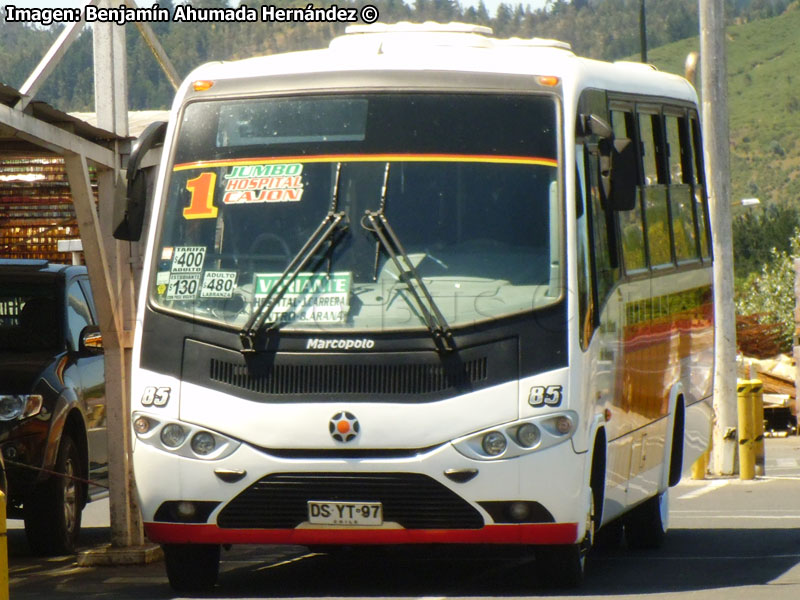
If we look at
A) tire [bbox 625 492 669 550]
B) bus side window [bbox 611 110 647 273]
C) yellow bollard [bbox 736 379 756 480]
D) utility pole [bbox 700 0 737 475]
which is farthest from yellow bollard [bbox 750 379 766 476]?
bus side window [bbox 611 110 647 273]

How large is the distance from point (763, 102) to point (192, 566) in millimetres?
160148

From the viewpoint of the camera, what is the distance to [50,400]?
1248cm

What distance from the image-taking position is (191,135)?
Result: 9836 millimetres

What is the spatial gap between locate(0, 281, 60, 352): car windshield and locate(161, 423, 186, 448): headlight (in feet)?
13.4

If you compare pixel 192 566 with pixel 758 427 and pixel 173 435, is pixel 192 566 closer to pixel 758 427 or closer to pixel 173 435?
pixel 173 435

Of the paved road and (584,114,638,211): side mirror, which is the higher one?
(584,114,638,211): side mirror

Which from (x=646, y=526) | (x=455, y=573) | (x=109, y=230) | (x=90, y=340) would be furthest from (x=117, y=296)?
(x=646, y=526)

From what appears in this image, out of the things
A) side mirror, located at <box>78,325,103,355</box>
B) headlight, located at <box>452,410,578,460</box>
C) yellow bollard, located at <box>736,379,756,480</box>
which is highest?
side mirror, located at <box>78,325,103,355</box>

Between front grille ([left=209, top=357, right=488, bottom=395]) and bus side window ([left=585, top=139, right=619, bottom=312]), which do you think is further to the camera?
bus side window ([left=585, top=139, right=619, bottom=312])

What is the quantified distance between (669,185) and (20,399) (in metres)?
4.80

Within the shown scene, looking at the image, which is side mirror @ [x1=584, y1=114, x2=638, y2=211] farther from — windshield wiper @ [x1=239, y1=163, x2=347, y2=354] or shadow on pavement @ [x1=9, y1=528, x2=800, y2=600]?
shadow on pavement @ [x1=9, y1=528, x2=800, y2=600]

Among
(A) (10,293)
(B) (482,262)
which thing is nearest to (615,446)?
(B) (482,262)

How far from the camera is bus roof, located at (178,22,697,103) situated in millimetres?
9789

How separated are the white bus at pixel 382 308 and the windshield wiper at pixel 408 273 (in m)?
0.01
